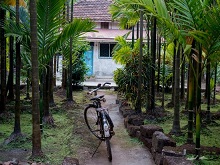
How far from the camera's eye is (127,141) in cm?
659

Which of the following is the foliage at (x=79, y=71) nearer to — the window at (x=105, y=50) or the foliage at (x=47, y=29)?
the window at (x=105, y=50)

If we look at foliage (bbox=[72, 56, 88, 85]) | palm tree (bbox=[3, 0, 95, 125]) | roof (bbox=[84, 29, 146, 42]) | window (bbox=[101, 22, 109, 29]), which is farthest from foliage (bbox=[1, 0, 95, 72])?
window (bbox=[101, 22, 109, 29])

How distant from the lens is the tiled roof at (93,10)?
2270 centimetres

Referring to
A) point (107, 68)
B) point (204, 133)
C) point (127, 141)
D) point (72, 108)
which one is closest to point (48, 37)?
point (127, 141)

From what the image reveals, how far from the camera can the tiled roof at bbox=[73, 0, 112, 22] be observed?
894 inches

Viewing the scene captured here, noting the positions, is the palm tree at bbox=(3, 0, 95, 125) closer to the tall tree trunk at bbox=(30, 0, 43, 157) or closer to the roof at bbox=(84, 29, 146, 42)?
the tall tree trunk at bbox=(30, 0, 43, 157)

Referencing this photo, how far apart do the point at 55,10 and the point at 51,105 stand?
4.89 metres

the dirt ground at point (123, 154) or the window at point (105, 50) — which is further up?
the window at point (105, 50)

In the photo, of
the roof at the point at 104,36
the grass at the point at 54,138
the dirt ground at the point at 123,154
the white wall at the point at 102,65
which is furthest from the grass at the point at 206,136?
the white wall at the point at 102,65

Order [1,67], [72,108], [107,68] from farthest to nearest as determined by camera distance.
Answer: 1. [107,68]
2. [72,108]
3. [1,67]

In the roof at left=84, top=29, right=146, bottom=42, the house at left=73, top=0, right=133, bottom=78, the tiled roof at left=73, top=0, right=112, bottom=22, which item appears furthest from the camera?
the tiled roof at left=73, top=0, right=112, bottom=22

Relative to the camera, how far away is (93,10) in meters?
23.7

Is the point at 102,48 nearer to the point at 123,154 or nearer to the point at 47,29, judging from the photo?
the point at 47,29

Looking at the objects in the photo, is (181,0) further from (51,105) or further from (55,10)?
(51,105)
